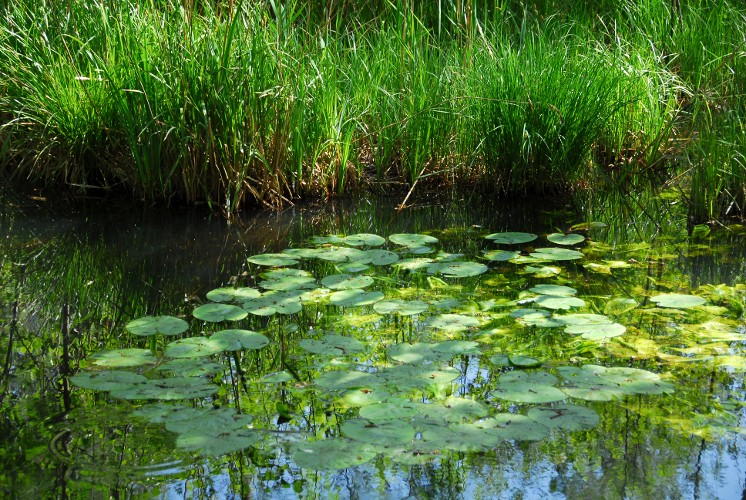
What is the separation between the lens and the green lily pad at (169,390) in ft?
7.35

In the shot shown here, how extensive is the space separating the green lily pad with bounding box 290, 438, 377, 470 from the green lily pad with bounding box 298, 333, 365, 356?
1.74ft

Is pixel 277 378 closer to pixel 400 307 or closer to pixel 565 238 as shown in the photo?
pixel 400 307

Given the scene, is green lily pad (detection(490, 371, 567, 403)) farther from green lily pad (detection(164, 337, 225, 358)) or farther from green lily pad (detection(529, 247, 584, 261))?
green lily pad (detection(529, 247, 584, 261))

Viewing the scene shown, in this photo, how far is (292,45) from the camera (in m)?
4.62

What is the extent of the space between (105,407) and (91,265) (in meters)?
1.42

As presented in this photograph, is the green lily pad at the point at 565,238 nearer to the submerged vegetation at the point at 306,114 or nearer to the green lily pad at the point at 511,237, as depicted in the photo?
the green lily pad at the point at 511,237

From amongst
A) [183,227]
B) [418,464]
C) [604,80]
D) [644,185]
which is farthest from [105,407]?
[644,185]

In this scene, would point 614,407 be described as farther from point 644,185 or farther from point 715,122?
point 644,185

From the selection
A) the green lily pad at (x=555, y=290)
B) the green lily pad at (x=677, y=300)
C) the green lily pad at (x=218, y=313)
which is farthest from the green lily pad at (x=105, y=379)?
the green lily pad at (x=677, y=300)

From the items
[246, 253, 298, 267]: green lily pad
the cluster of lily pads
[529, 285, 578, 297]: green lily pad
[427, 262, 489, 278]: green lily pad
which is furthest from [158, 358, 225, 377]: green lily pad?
[529, 285, 578, 297]: green lily pad

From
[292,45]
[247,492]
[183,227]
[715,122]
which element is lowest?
[247,492]

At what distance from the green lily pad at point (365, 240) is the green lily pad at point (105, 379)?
148cm

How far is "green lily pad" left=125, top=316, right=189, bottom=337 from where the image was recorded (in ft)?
8.80

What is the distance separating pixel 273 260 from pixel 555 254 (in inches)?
47.2
